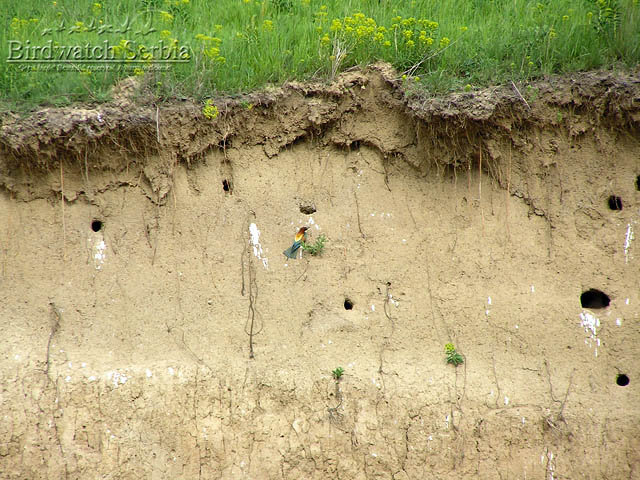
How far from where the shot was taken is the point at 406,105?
228 inches

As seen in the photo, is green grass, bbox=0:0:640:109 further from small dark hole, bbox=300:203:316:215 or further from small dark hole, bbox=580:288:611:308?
small dark hole, bbox=580:288:611:308

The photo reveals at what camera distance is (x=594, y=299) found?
18.7 feet

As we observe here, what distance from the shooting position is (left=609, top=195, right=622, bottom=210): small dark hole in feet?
18.9

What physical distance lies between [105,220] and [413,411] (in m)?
3.12

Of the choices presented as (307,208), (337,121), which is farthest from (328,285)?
(337,121)

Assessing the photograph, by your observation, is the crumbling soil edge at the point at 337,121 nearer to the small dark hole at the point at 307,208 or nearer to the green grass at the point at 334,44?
the green grass at the point at 334,44

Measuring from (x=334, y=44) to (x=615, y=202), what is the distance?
2929mm

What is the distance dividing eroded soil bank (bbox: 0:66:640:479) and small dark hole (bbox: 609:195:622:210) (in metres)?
0.02

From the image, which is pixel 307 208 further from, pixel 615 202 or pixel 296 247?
pixel 615 202

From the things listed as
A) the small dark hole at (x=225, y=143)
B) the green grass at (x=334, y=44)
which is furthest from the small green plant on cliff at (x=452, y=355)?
the small dark hole at (x=225, y=143)

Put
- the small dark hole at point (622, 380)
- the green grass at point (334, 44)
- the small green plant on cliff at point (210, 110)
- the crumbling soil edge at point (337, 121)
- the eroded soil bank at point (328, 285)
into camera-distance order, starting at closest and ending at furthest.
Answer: the eroded soil bank at point (328, 285), the small dark hole at point (622, 380), the crumbling soil edge at point (337, 121), the small green plant on cliff at point (210, 110), the green grass at point (334, 44)

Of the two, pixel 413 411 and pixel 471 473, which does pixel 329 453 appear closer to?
pixel 413 411

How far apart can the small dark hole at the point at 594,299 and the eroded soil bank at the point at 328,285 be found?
17mm

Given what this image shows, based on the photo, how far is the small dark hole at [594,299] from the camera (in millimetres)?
5621
